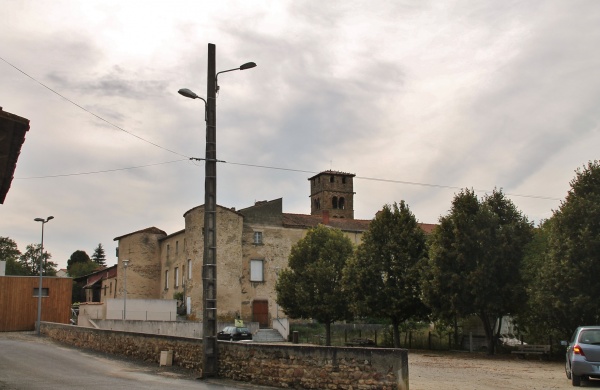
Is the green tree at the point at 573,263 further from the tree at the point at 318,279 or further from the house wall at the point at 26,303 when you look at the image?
the house wall at the point at 26,303

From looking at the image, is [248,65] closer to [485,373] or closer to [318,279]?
[485,373]

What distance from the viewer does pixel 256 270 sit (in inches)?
2320

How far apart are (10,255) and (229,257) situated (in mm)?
64558

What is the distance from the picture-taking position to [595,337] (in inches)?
635

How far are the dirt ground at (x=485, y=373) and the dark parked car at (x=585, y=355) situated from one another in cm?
62

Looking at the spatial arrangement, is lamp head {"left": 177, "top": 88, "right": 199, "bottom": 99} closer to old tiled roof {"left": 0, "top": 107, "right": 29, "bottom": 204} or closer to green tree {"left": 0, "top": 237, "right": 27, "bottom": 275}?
old tiled roof {"left": 0, "top": 107, "right": 29, "bottom": 204}

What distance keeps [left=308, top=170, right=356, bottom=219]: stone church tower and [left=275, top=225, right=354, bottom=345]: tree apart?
4475 cm

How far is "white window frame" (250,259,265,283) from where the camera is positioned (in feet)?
192

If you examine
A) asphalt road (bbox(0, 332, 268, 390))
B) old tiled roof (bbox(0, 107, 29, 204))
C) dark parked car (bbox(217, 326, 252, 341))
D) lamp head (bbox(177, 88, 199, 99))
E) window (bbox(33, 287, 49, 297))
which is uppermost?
lamp head (bbox(177, 88, 199, 99))

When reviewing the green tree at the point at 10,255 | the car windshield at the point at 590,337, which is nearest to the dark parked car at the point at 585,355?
the car windshield at the point at 590,337

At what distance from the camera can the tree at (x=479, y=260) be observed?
29.6 meters

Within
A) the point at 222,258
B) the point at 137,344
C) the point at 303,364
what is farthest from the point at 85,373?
the point at 222,258

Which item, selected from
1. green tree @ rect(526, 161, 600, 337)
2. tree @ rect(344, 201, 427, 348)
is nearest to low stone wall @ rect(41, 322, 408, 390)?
green tree @ rect(526, 161, 600, 337)

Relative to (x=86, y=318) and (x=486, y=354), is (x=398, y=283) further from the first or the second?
(x=86, y=318)
